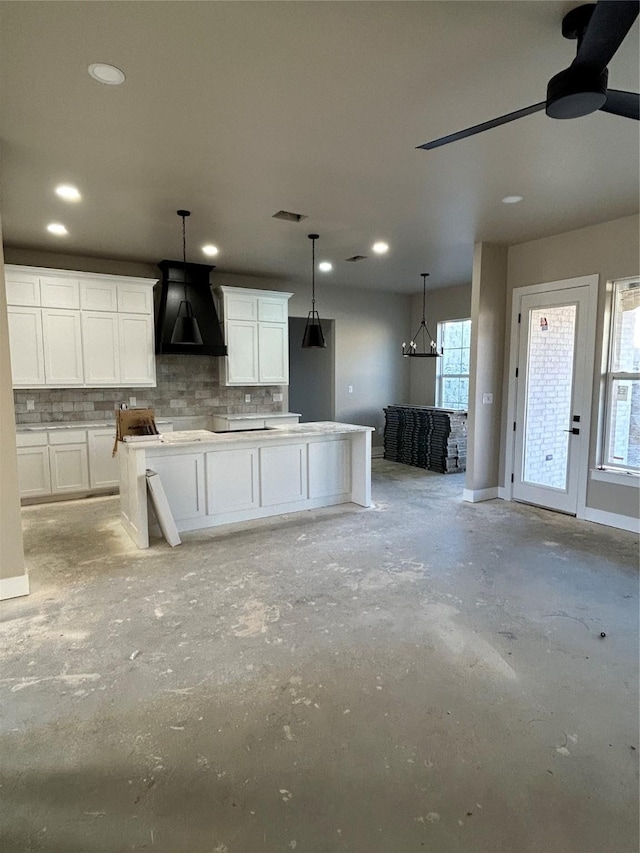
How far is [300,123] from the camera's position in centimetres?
274

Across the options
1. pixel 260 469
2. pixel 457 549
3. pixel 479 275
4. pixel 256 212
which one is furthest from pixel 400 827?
pixel 479 275

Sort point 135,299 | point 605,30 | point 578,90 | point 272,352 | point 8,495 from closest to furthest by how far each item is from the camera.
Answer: point 605,30 < point 578,90 < point 8,495 < point 135,299 < point 272,352

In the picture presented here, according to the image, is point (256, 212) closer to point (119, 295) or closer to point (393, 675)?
point (119, 295)

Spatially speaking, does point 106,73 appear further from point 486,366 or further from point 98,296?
point 486,366

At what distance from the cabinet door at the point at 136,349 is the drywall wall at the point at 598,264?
14.9 ft

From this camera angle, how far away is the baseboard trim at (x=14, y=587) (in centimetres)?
318

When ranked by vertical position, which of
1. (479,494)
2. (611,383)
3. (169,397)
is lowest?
(479,494)

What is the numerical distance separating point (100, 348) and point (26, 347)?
0.75 m

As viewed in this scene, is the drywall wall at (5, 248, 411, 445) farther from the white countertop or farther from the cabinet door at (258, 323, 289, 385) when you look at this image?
the white countertop

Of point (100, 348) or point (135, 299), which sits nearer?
point (100, 348)

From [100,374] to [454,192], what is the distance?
4.33 meters

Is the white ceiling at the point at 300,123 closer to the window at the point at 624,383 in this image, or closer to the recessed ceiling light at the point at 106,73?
the recessed ceiling light at the point at 106,73

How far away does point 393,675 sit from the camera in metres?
2.35

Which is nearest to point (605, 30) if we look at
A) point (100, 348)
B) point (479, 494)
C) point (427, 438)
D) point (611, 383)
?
point (611, 383)
